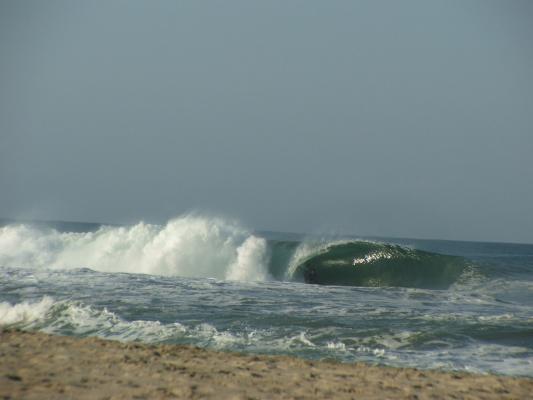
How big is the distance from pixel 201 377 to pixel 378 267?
52.3 ft

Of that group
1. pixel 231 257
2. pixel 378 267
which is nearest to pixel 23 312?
pixel 231 257

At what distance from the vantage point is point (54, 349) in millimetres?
6590

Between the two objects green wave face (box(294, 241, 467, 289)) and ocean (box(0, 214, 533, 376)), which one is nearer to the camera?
ocean (box(0, 214, 533, 376))

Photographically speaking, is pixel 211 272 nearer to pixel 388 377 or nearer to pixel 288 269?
pixel 288 269

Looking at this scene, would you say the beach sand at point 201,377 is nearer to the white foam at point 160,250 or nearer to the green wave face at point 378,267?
the white foam at point 160,250

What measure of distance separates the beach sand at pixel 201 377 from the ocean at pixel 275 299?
2.34 ft

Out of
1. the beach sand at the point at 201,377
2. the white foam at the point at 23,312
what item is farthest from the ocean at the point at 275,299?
the beach sand at the point at 201,377

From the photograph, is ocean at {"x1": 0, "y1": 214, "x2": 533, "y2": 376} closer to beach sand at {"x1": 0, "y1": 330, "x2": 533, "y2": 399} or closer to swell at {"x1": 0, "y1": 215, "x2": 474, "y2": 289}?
swell at {"x1": 0, "y1": 215, "x2": 474, "y2": 289}

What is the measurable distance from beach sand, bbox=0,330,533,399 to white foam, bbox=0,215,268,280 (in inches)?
482

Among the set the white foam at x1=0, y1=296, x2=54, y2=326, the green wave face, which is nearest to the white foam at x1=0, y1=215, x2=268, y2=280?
the green wave face

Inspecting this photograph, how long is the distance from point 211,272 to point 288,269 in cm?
311

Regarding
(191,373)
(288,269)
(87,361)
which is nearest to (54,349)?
(87,361)

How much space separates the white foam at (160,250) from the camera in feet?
63.1

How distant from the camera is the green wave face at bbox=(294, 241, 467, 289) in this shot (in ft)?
63.5
